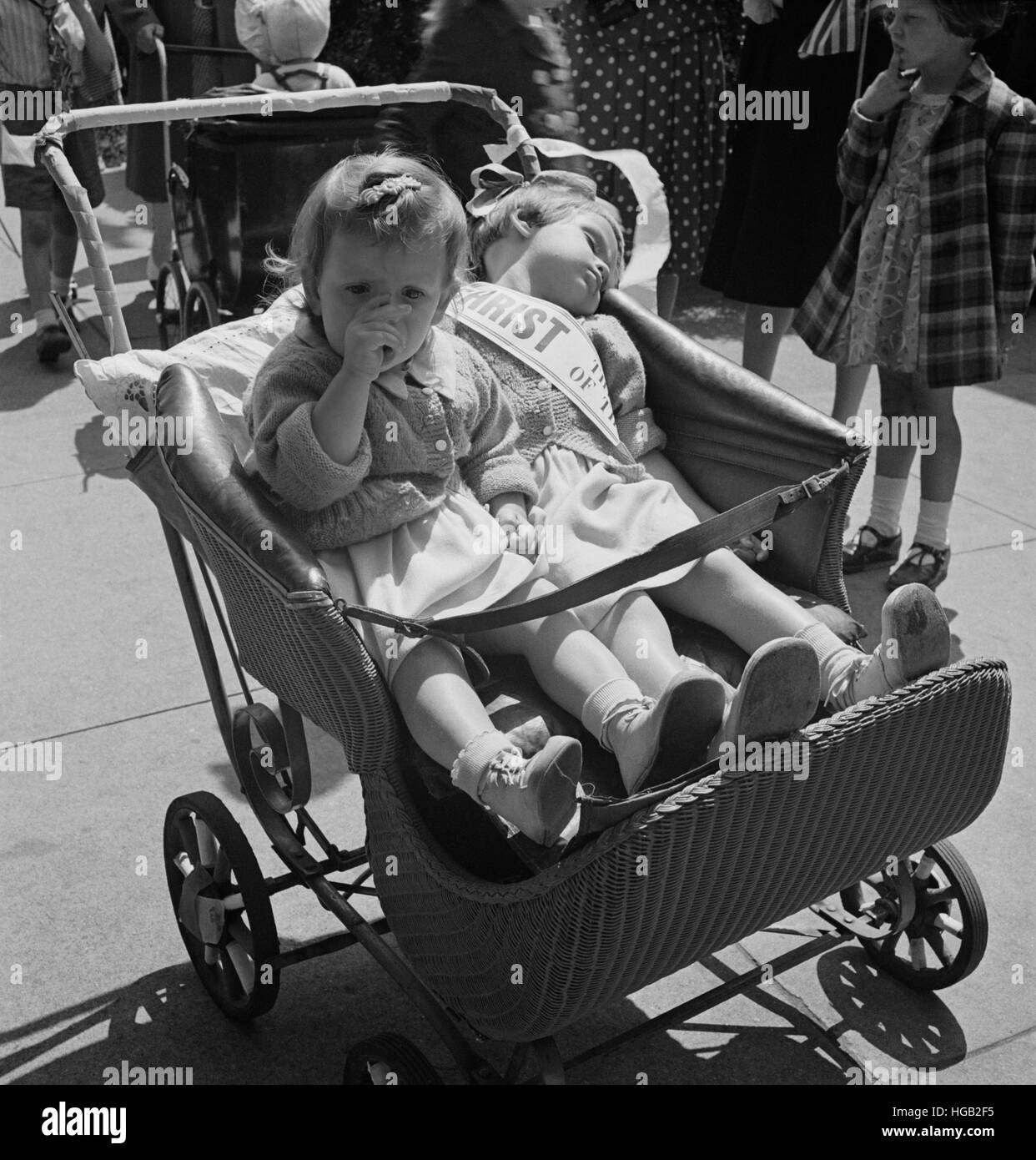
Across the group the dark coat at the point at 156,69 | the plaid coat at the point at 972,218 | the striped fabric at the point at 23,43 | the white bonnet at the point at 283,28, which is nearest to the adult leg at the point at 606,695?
the plaid coat at the point at 972,218

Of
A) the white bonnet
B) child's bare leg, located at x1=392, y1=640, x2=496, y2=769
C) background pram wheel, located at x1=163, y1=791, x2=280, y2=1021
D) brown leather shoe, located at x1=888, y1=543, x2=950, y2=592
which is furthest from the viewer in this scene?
the white bonnet

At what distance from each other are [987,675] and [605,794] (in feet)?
1.93

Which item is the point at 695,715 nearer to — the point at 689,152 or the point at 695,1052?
the point at 695,1052

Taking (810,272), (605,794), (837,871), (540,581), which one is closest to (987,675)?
(837,871)

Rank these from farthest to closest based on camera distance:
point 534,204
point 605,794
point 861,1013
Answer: point 534,204 → point 861,1013 → point 605,794

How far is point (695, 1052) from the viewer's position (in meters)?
2.47

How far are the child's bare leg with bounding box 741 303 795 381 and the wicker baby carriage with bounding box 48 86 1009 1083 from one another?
227 centimetres

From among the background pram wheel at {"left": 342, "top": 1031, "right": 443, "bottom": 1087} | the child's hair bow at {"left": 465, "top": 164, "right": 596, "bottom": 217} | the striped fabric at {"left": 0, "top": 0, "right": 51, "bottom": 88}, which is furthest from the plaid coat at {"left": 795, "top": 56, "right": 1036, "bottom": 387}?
the striped fabric at {"left": 0, "top": 0, "right": 51, "bottom": 88}

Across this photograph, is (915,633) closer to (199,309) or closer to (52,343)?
(199,309)

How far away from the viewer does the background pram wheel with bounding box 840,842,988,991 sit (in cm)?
247

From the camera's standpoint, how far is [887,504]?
14.7 feet

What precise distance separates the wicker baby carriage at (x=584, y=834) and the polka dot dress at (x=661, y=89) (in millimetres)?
4181

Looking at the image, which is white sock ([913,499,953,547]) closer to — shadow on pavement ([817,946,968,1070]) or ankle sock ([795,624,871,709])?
shadow on pavement ([817,946,968,1070])

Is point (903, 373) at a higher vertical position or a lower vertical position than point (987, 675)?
lower
